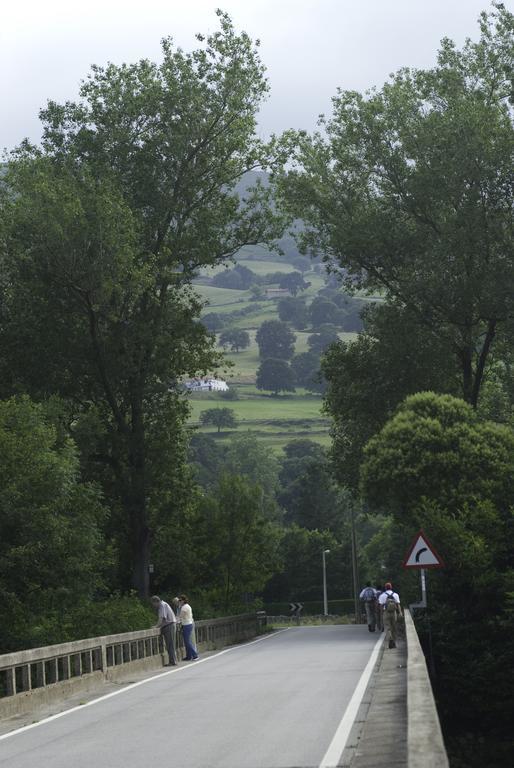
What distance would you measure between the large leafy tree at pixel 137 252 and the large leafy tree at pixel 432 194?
2.91m

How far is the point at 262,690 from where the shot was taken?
20.0m

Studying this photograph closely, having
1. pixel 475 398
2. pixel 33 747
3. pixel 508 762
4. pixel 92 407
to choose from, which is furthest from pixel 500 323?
pixel 33 747

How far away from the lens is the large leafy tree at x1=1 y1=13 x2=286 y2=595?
45.0 m

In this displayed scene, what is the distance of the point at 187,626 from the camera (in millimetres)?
31547

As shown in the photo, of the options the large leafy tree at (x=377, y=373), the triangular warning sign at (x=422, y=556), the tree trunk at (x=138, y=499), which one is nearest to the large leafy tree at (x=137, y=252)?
the tree trunk at (x=138, y=499)

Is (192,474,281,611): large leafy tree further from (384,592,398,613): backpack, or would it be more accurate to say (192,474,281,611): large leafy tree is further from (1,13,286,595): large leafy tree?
(384,592,398,613): backpack

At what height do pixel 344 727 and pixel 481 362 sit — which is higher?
pixel 481 362

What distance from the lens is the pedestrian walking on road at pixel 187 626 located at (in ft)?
102

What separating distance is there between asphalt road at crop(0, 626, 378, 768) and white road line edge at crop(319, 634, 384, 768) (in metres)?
0.09

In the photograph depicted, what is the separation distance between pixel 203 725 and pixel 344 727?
177 cm

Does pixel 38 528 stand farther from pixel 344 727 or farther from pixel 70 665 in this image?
pixel 344 727

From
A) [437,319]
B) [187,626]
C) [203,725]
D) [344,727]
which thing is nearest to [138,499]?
[437,319]

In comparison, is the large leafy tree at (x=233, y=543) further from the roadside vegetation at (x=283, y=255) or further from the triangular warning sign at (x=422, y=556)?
the triangular warning sign at (x=422, y=556)

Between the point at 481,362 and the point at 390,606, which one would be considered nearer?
the point at 390,606
